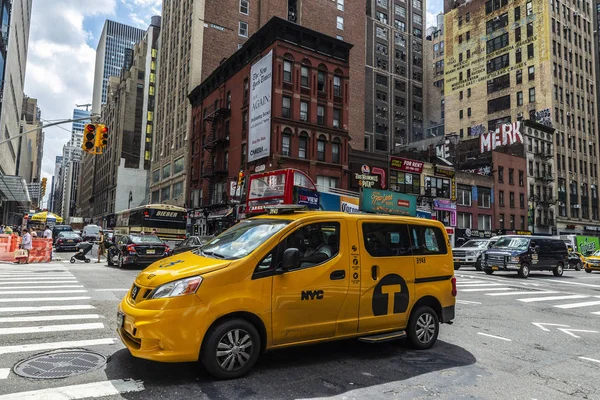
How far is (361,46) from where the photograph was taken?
64.1 m

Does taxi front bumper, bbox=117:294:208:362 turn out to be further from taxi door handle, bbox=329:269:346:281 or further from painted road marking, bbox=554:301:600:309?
painted road marking, bbox=554:301:600:309

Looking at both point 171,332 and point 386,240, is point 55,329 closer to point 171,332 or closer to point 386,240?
point 171,332

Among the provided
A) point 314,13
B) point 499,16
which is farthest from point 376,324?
point 499,16

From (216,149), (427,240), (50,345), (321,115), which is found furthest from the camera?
(216,149)

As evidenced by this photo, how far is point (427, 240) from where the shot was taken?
669 cm

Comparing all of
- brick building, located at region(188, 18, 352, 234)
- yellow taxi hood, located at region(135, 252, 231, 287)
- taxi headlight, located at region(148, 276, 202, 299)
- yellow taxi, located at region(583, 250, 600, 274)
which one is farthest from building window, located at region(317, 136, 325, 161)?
taxi headlight, located at region(148, 276, 202, 299)

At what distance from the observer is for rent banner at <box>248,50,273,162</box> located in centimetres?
3656

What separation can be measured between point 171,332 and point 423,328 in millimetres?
3964

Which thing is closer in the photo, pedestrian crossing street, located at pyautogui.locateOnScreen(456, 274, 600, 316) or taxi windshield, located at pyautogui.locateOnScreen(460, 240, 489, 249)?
pedestrian crossing street, located at pyautogui.locateOnScreen(456, 274, 600, 316)

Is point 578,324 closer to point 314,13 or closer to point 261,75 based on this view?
point 261,75

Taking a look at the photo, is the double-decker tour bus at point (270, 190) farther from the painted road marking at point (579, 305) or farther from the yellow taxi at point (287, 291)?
the yellow taxi at point (287, 291)

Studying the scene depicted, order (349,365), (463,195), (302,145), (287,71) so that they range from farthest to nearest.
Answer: (463,195) → (302,145) → (287,71) → (349,365)

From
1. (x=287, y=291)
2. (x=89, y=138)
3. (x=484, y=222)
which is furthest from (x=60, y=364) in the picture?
(x=484, y=222)

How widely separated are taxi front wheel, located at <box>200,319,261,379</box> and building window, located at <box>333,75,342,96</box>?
38.4m
